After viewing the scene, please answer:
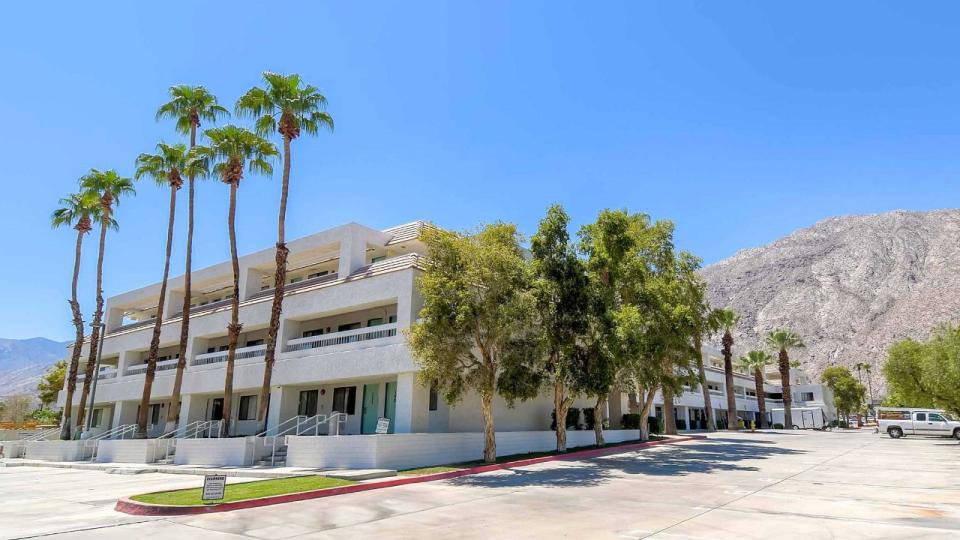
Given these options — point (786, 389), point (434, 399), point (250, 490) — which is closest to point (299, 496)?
point (250, 490)

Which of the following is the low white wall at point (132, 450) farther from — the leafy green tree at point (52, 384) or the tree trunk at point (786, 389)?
the tree trunk at point (786, 389)

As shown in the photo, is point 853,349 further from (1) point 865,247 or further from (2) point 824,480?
(2) point 824,480

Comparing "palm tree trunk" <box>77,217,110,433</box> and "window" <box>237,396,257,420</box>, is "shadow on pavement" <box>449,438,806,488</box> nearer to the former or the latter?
"window" <box>237,396,257,420</box>

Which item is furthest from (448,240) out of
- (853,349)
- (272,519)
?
(853,349)

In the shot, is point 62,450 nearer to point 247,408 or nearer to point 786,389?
point 247,408

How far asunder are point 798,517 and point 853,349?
166572 mm

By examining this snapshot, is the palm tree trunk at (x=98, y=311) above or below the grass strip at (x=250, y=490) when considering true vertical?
above

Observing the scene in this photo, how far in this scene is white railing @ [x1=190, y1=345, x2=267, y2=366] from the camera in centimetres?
3114

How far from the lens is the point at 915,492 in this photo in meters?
14.0

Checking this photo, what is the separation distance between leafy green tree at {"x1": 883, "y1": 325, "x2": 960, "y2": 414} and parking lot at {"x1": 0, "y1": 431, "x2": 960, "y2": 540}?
66.9 feet

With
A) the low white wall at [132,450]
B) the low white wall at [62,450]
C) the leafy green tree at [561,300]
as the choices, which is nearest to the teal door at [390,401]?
the leafy green tree at [561,300]

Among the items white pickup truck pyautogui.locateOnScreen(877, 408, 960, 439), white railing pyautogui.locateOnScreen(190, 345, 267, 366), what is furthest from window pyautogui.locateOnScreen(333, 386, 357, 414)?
white pickup truck pyautogui.locateOnScreen(877, 408, 960, 439)

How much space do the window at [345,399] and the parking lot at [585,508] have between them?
28.3 feet

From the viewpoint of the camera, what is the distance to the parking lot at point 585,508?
10117 millimetres
